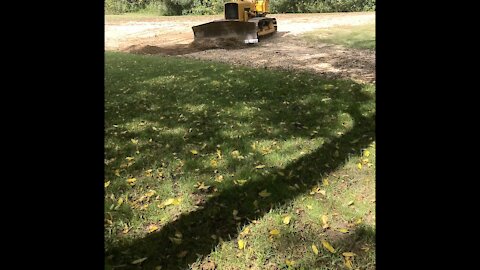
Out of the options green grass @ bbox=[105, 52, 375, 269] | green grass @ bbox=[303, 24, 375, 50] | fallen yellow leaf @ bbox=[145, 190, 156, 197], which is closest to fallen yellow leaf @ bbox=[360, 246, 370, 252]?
green grass @ bbox=[105, 52, 375, 269]

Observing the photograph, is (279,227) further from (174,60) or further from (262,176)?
(174,60)

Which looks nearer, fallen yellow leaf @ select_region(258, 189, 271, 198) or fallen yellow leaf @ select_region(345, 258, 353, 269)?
fallen yellow leaf @ select_region(345, 258, 353, 269)

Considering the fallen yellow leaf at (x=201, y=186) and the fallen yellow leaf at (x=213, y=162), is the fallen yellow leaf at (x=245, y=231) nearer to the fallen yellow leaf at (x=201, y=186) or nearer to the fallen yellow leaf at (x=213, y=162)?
the fallen yellow leaf at (x=201, y=186)

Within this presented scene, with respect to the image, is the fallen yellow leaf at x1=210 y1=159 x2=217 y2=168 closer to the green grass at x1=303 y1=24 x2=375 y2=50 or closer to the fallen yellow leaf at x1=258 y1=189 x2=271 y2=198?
the fallen yellow leaf at x1=258 y1=189 x2=271 y2=198

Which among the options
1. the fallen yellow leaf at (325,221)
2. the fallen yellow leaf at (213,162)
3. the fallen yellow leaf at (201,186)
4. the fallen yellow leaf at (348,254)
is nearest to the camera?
the fallen yellow leaf at (348,254)

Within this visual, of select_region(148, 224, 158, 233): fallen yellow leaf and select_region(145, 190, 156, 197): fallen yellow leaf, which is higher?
select_region(145, 190, 156, 197): fallen yellow leaf

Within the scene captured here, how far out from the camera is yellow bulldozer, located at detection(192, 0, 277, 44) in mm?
14367

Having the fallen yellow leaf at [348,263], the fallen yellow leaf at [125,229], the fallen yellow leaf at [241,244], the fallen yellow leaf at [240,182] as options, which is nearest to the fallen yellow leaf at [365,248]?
the fallen yellow leaf at [348,263]

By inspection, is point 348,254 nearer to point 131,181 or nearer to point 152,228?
point 152,228

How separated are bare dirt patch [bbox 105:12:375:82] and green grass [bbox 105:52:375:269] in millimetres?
2748

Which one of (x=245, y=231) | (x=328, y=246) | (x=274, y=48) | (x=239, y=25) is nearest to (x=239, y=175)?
(x=245, y=231)

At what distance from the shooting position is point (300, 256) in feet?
10.1

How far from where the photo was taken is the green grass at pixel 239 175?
10.4ft
